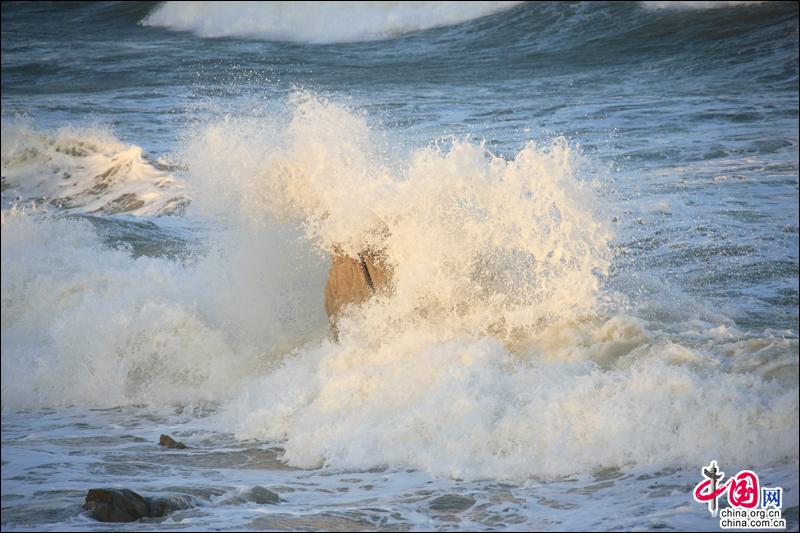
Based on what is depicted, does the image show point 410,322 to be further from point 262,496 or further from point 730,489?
point 730,489

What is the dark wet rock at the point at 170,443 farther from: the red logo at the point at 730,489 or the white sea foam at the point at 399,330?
the red logo at the point at 730,489

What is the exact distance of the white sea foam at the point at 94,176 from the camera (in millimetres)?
11000

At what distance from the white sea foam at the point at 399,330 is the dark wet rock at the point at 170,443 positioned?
0.52 meters

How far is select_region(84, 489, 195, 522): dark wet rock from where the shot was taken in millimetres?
4637

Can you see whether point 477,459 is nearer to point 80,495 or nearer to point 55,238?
point 80,495

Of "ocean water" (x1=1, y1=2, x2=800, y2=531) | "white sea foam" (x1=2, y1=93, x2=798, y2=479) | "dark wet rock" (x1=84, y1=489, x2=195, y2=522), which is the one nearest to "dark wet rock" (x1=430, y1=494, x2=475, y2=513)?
"ocean water" (x1=1, y1=2, x2=800, y2=531)

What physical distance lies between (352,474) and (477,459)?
2.52ft

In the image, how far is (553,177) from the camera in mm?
7074

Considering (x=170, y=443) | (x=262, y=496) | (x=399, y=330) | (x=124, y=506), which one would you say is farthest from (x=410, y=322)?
(x=124, y=506)

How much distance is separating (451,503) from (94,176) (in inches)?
360

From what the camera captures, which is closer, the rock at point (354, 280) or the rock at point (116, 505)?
the rock at point (116, 505)

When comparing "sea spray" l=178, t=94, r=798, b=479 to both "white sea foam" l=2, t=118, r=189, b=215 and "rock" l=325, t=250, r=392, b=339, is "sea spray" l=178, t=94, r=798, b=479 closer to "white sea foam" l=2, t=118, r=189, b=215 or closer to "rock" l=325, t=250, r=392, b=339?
"rock" l=325, t=250, r=392, b=339

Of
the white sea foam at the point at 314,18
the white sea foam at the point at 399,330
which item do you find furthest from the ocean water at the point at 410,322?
the white sea foam at the point at 314,18

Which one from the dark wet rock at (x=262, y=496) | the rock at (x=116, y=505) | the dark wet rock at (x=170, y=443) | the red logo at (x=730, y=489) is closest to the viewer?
the red logo at (x=730, y=489)
